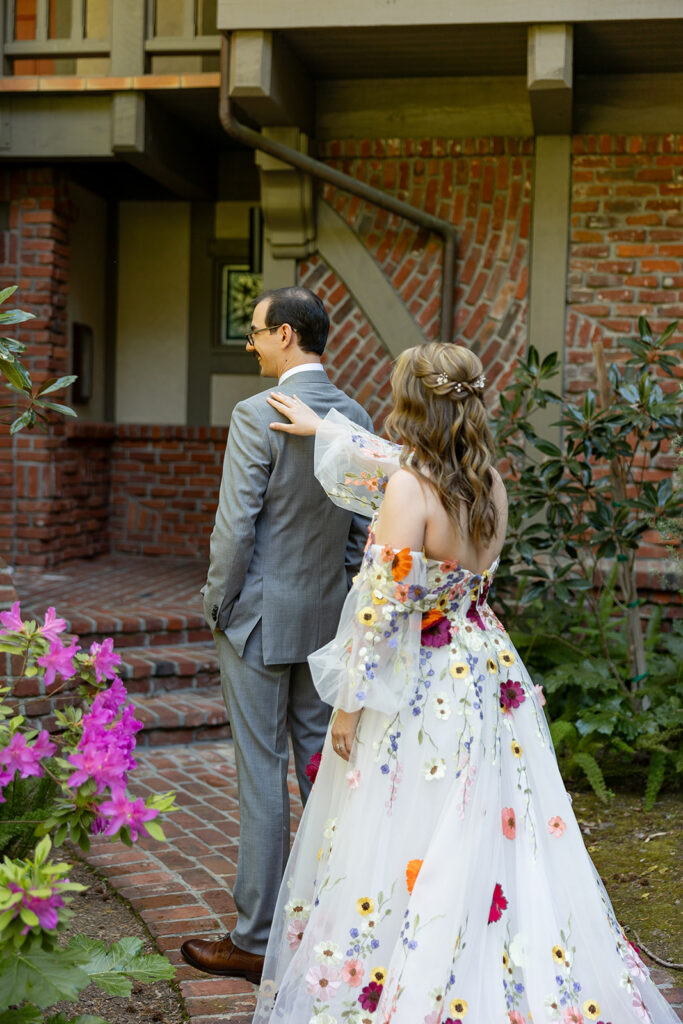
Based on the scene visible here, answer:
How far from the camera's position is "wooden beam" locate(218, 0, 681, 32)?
5.09 metres

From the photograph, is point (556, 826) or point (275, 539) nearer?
point (556, 826)

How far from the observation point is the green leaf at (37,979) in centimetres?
196

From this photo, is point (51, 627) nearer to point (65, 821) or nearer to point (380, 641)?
point (65, 821)

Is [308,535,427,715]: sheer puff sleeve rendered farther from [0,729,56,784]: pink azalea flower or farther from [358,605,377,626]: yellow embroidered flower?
[0,729,56,784]: pink azalea flower

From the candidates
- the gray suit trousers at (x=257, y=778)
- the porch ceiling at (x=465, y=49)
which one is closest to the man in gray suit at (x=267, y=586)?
the gray suit trousers at (x=257, y=778)

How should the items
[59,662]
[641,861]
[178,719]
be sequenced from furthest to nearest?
1. [178,719]
2. [641,861]
3. [59,662]

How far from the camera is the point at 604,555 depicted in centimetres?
457

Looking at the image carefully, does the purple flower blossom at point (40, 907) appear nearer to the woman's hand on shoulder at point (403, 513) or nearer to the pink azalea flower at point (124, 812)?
the pink azalea flower at point (124, 812)

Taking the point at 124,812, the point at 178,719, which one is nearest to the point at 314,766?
the point at 124,812

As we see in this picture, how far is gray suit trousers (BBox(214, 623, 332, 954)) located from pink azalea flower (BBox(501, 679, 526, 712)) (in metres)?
0.64

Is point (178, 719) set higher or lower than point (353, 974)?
lower

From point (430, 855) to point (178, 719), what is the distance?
3040 millimetres

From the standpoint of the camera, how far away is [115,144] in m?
6.70

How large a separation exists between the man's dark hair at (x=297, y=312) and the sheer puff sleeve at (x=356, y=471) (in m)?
0.39
